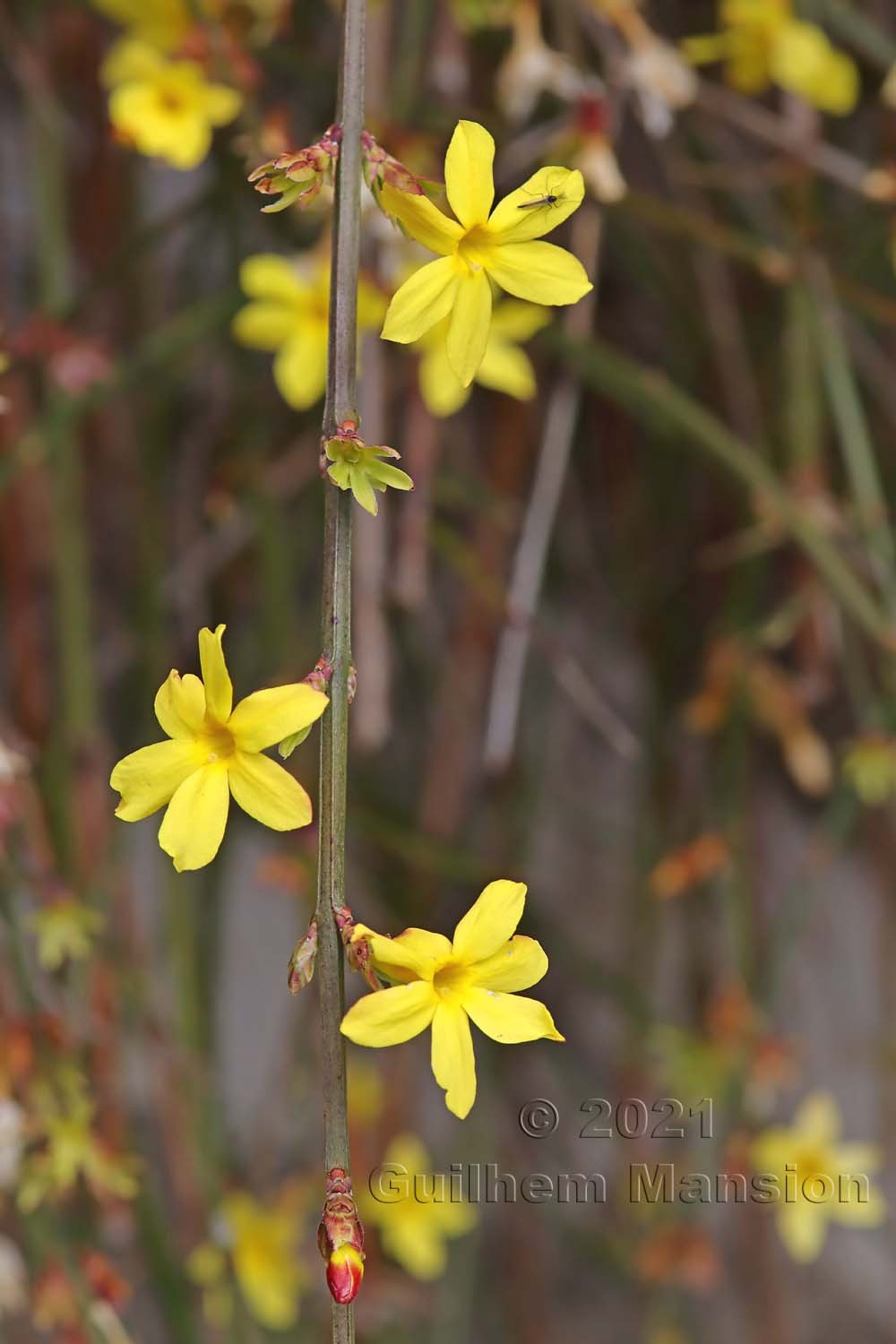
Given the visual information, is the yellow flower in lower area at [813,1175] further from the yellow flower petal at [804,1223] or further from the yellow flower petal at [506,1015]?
the yellow flower petal at [506,1015]

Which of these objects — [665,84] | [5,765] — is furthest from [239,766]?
[665,84]

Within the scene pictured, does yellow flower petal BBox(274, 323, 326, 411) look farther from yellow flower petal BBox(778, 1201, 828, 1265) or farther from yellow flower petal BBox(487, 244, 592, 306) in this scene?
yellow flower petal BBox(778, 1201, 828, 1265)

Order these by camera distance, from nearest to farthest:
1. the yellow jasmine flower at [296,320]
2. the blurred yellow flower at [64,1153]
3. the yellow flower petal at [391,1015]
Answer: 1. the yellow flower petal at [391,1015]
2. the blurred yellow flower at [64,1153]
3. the yellow jasmine flower at [296,320]

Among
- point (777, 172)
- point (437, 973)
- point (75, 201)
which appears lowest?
point (437, 973)

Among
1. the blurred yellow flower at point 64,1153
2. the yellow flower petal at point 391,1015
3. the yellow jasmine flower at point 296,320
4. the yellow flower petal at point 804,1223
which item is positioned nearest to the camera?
the yellow flower petal at point 391,1015

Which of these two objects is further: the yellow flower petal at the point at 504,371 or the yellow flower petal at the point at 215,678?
the yellow flower petal at the point at 504,371

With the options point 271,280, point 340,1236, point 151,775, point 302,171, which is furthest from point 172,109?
point 340,1236

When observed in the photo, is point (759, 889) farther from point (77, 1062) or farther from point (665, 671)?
point (77, 1062)

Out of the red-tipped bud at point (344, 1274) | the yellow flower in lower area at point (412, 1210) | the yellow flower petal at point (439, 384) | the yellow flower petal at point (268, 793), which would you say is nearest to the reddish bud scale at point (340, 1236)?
the red-tipped bud at point (344, 1274)
